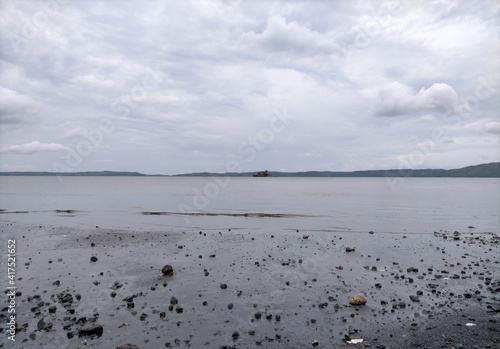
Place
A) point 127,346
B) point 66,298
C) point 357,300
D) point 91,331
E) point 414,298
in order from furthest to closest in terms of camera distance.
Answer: point 414,298 → point 66,298 → point 357,300 → point 91,331 → point 127,346

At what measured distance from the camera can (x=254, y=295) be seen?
48.6ft

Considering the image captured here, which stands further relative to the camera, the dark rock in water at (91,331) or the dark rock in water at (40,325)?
the dark rock in water at (40,325)

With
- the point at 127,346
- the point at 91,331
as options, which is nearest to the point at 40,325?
the point at 91,331

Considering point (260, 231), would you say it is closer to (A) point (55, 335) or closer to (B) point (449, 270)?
(B) point (449, 270)

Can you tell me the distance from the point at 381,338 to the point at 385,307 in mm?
2789

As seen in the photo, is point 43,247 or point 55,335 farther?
point 43,247

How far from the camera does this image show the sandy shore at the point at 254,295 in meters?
11.0

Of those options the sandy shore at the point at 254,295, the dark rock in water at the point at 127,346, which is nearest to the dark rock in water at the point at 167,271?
the sandy shore at the point at 254,295

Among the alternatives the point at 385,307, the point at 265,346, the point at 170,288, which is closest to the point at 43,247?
the point at 170,288

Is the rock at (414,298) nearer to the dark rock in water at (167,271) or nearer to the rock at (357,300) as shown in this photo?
the rock at (357,300)

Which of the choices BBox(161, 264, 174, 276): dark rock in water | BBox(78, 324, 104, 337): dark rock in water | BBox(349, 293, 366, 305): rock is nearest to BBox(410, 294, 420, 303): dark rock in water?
BBox(349, 293, 366, 305): rock

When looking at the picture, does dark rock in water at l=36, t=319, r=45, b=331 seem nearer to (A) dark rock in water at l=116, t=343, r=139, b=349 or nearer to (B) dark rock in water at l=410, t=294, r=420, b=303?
(A) dark rock in water at l=116, t=343, r=139, b=349

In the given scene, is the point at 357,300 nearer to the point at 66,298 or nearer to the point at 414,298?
the point at 414,298

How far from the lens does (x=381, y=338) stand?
1088cm
